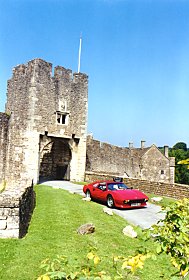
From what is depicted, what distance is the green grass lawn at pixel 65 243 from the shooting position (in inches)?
225

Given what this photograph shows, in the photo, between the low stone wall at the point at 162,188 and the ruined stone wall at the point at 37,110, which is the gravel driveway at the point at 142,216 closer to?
the low stone wall at the point at 162,188

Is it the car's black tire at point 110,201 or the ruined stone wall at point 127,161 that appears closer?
the car's black tire at point 110,201

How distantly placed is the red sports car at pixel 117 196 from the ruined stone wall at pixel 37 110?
794 centimetres

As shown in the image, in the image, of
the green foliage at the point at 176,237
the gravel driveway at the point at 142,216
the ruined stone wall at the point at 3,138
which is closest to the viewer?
the green foliage at the point at 176,237

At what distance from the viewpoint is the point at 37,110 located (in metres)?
21.4

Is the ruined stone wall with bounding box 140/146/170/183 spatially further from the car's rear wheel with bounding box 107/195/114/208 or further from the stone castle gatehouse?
the car's rear wheel with bounding box 107/195/114/208

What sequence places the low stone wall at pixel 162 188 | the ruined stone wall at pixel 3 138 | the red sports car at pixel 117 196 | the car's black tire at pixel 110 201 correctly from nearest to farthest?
the red sports car at pixel 117 196 < the car's black tire at pixel 110 201 < the low stone wall at pixel 162 188 < the ruined stone wall at pixel 3 138

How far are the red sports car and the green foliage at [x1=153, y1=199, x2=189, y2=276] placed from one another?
10290 mm

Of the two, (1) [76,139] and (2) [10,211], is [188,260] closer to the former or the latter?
(2) [10,211]

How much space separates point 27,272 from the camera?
5.42m

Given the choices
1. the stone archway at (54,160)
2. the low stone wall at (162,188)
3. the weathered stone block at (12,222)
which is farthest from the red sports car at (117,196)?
the stone archway at (54,160)

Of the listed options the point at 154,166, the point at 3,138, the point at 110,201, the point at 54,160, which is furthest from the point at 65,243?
the point at 154,166

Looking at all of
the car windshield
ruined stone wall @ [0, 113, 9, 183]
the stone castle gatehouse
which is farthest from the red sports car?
ruined stone wall @ [0, 113, 9, 183]

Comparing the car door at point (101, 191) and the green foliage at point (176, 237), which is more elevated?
the green foliage at point (176, 237)
